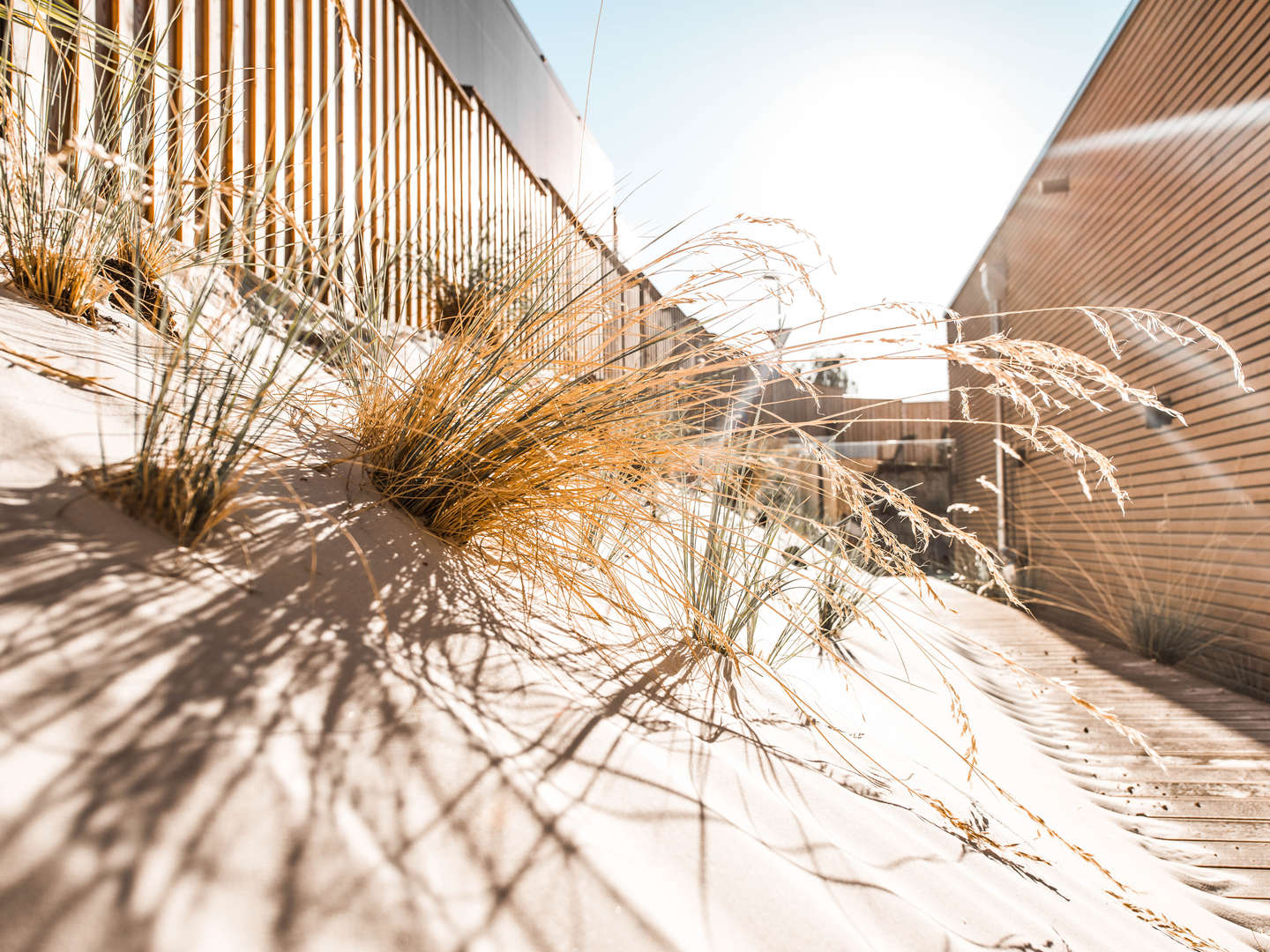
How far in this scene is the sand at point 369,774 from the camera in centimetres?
42

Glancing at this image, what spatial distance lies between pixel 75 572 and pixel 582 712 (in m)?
0.56

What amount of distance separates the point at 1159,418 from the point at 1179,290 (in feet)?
2.90

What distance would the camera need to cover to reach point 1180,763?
214 centimetres

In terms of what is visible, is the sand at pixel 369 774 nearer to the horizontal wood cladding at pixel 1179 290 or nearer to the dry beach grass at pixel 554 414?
the dry beach grass at pixel 554 414

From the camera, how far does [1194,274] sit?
411cm

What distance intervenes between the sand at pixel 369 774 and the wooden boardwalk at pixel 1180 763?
50cm

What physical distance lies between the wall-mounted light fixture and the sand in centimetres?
451

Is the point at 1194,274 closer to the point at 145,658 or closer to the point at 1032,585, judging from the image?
the point at 1032,585

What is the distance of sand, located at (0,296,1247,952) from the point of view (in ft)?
1.39

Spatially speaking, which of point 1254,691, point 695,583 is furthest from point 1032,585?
point 695,583

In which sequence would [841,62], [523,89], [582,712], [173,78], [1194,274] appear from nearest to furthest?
[582,712], [173,78], [1194,274], [841,62], [523,89]

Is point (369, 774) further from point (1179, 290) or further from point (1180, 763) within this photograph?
point (1179, 290)

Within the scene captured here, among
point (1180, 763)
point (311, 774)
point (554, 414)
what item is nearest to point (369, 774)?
point (311, 774)

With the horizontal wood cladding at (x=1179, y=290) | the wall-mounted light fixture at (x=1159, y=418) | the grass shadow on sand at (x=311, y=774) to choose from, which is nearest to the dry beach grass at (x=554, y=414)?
Answer: the grass shadow on sand at (x=311, y=774)
